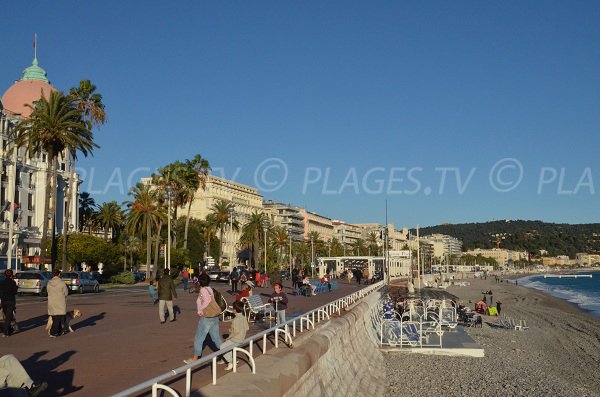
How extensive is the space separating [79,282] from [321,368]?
31258 millimetres

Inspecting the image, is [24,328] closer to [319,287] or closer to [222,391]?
[222,391]

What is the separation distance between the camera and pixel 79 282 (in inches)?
1622

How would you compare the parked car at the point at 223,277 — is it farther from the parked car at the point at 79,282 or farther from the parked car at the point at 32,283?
the parked car at the point at 32,283

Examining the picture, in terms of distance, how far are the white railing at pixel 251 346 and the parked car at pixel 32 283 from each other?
1611 centimetres

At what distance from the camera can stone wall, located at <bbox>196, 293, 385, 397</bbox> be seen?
8578 millimetres

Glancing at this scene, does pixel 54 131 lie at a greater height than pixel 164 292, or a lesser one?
greater

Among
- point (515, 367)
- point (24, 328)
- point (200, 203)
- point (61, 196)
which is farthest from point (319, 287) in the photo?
point (200, 203)

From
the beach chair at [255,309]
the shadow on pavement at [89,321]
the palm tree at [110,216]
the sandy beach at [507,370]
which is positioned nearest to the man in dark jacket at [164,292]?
the shadow on pavement at [89,321]

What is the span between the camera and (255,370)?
30.6ft

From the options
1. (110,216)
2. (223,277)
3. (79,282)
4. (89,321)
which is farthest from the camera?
(110,216)

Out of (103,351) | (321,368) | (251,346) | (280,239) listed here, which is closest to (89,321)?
(103,351)

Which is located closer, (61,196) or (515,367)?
(515,367)

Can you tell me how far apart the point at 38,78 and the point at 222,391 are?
8763 cm

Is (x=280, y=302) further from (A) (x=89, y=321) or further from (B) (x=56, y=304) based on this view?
(A) (x=89, y=321)
